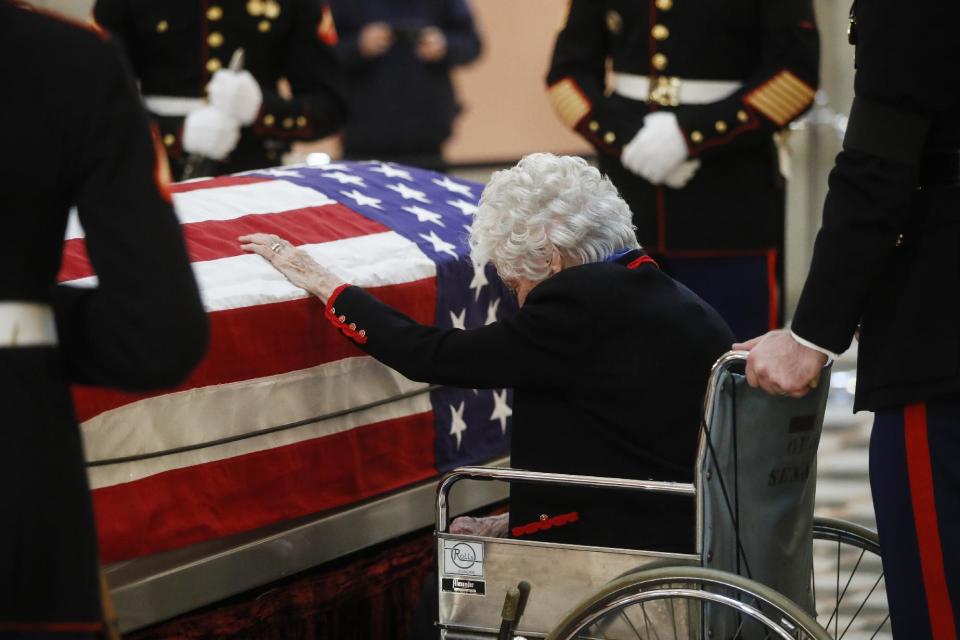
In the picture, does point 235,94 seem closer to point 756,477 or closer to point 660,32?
point 660,32

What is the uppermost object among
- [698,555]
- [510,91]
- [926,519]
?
[926,519]

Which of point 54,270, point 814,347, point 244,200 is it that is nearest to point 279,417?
point 244,200

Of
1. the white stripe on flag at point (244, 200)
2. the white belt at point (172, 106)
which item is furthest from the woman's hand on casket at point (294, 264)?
the white belt at point (172, 106)

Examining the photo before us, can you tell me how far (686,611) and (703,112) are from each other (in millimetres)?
1916

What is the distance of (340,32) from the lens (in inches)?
266

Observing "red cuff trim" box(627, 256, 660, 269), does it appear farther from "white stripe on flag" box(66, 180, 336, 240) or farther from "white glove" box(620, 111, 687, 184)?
"white glove" box(620, 111, 687, 184)

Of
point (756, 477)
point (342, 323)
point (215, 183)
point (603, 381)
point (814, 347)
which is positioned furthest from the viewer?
point (215, 183)

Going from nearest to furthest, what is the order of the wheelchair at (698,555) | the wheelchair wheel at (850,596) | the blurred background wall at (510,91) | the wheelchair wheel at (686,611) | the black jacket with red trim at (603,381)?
the wheelchair wheel at (686,611) < the wheelchair at (698,555) < the black jacket with red trim at (603,381) < the wheelchair wheel at (850,596) < the blurred background wall at (510,91)

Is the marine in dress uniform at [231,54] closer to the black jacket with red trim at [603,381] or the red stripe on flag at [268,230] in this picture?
the red stripe on flag at [268,230]

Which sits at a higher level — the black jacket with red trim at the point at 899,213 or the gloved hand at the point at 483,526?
the black jacket with red trim at the point at 899,213

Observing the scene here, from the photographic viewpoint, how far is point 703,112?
143 inches

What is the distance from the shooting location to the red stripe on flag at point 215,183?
286cm

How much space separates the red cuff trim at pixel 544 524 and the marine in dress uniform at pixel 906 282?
53cm

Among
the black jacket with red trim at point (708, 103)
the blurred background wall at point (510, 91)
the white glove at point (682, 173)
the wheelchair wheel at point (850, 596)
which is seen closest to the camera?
the wheelchair wheel at point (850, 596)
